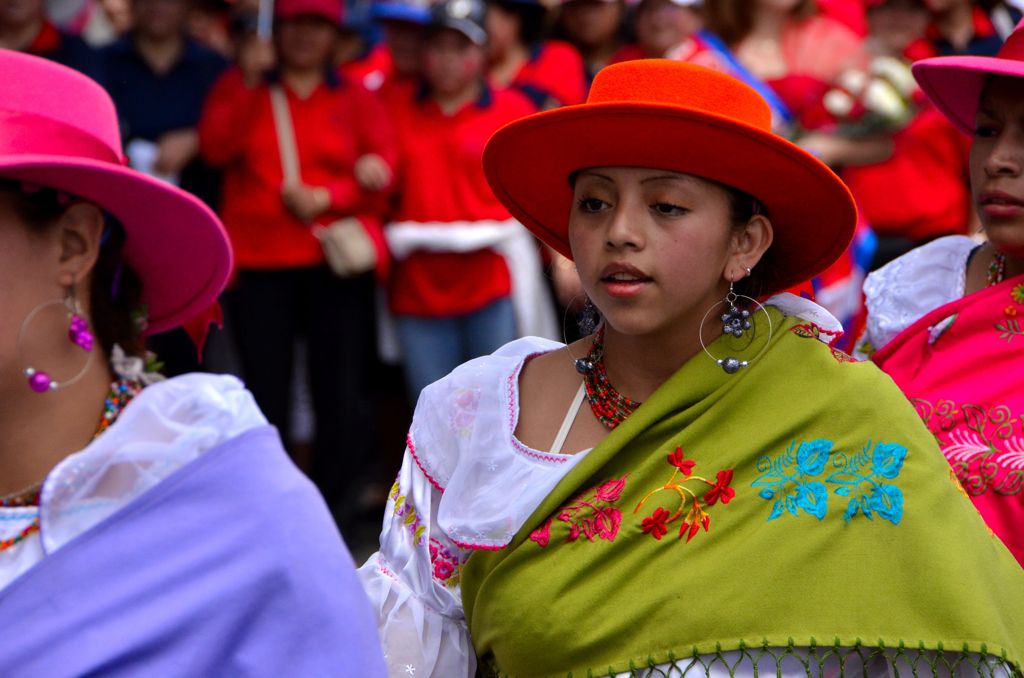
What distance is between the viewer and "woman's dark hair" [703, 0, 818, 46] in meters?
6.99

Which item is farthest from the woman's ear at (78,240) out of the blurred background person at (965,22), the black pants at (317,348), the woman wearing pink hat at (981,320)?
the blurred background person at (965,22)

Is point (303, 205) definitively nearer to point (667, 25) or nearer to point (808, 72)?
point (667, 25)

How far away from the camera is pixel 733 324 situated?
118 inches

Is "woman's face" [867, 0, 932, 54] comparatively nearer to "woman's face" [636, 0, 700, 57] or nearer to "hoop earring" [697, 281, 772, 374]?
"woman's face" [636, 0, 700, 57]

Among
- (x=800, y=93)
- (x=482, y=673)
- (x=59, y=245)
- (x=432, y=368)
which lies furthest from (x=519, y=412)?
(x=800, y=93)

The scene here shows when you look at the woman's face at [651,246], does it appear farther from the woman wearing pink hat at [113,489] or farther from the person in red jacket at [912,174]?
the person in red jacket at [912,174]

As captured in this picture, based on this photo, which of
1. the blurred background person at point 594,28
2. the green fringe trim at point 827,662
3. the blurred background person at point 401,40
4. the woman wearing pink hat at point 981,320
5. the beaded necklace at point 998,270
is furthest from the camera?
the blurred background person at point 594,28

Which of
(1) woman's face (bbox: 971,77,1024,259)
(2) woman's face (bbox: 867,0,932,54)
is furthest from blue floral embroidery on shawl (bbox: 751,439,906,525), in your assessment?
(2) woman's face (bbox: 867,0,932,54)

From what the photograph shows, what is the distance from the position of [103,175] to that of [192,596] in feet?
2.29

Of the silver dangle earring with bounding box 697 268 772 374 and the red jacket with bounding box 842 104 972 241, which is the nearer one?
the silver dangle earring with bounding box 697 268 772 374

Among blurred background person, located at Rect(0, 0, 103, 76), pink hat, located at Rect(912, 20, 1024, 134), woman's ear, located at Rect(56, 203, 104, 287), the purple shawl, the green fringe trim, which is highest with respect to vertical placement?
pink hat, located at Rect(912, 20, 1024, 134)

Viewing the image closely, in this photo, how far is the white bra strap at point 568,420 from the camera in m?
3.01

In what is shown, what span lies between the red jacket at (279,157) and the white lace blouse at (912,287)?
303 centimetres

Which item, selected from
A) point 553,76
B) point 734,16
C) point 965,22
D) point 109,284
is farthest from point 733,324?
point 734,16
